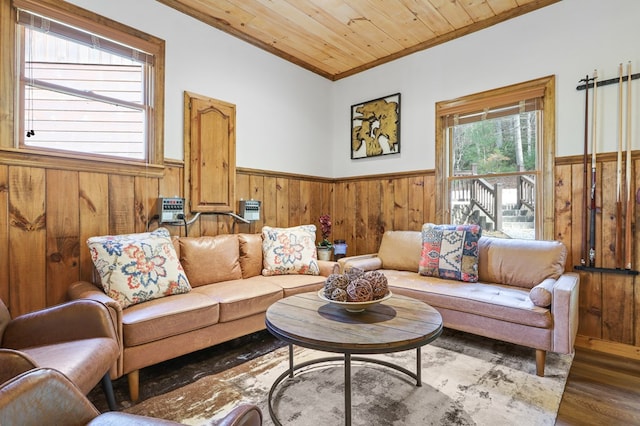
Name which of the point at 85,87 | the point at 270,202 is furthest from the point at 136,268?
the point at 270,202

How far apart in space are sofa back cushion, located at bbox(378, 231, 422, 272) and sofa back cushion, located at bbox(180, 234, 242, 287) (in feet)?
4.86

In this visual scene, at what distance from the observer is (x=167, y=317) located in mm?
1932

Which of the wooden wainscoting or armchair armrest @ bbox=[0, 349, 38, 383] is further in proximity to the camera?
the wooden wainscoting

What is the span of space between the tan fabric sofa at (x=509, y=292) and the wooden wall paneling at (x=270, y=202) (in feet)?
3.09

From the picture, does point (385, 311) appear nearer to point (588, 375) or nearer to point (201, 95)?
point (588, 375)

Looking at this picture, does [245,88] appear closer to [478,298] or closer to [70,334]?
[70,334]

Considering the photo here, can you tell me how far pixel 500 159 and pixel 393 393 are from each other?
2.34 m

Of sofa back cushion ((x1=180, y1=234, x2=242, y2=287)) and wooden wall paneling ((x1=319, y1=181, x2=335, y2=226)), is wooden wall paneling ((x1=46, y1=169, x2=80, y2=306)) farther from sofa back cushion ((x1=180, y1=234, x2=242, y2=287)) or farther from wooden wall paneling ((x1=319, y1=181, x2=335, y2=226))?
wooden wall paneling ((x1=319, y1=181, x2=335, y2=226))

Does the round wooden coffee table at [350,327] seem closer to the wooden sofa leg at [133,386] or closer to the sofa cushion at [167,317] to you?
the sofa cushion at [167,317]

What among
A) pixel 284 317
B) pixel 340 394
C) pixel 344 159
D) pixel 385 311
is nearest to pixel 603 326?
pixel 385 311

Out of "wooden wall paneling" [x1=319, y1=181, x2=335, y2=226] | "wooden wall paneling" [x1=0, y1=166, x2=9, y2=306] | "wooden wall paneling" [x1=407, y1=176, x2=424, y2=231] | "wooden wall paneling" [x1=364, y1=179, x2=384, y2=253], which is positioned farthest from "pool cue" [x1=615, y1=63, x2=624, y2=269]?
Result: "wooden wall paneling" [x1=0, y1=166, x2=9, y2=306]

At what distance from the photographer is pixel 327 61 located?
3.88 metres

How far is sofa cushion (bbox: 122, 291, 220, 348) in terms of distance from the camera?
1807 mm

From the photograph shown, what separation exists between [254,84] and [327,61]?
972 mm
